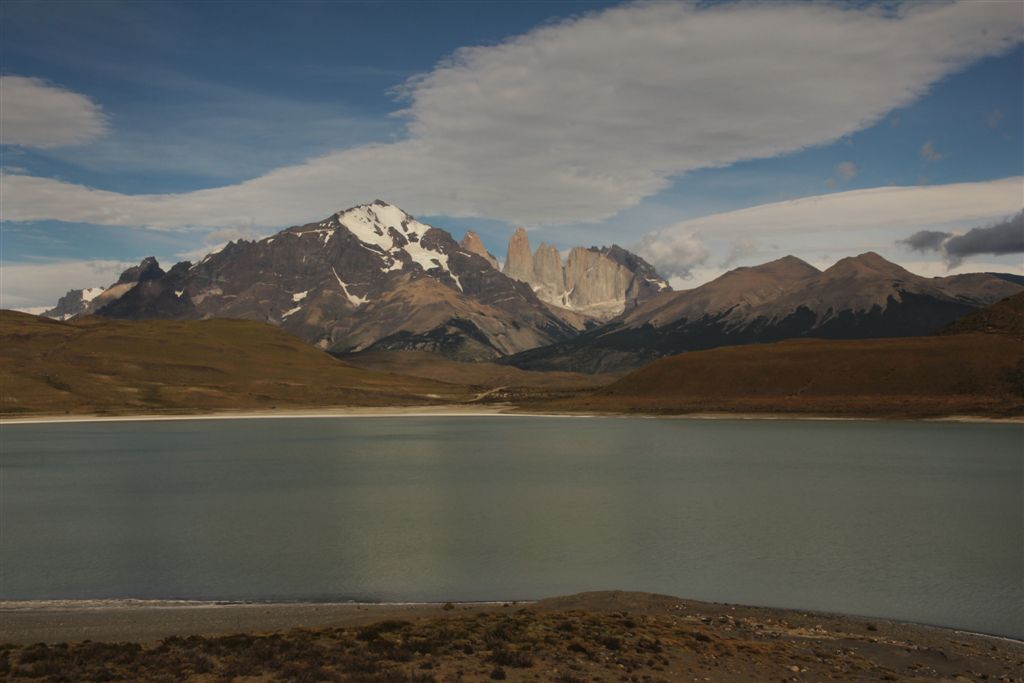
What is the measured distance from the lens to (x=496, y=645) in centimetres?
2836

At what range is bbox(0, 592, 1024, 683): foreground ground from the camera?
25.7 metres

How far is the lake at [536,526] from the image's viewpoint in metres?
40.8

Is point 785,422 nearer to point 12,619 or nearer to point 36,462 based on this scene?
point 36,462

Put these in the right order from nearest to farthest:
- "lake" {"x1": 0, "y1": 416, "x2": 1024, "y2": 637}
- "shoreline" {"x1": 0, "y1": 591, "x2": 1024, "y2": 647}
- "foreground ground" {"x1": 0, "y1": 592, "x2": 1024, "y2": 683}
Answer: "foreground ground" {"x1": 0, "y1": 592, "x2": 1024, "y2": 683}, "shoreline" {"x1": 0, "y1": 591, "x2": 1024, "y2": 647}, "lake" {"x1": 0, "y1": 416, "x2": 1024, "y2": 637}

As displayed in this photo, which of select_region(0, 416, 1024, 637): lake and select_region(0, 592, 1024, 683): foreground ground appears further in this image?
select_region(0, 416, 1024, 637): lake

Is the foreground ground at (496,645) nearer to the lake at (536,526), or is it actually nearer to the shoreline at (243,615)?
the shoreline at (243,615)

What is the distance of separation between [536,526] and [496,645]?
29.4m

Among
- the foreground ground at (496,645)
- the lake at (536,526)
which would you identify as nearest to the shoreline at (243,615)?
Result: the foreground ground at (496,645)

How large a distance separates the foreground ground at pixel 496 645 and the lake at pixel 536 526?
164 inches

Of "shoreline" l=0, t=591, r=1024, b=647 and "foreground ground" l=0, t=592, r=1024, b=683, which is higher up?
"foreground ground" l=0, t=592, r=1024, b=683

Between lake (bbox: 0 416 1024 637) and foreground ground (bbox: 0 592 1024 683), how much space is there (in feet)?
13.6

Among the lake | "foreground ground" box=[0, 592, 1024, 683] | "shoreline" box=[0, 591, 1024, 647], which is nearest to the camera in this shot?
"foreground ground" box=[0, 592, 1024, 683]

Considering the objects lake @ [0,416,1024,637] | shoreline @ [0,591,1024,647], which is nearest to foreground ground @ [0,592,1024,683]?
shoreline @ [0,591,1024,647]

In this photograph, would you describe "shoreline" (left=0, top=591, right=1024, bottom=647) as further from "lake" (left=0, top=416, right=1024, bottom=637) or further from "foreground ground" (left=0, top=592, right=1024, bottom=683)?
"lake" (left=0, top=416, right=1024, bottom=637)
